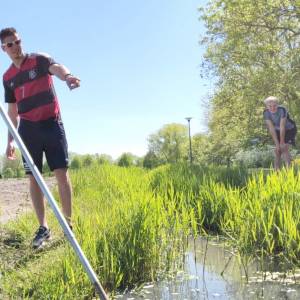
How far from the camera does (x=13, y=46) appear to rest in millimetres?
3510

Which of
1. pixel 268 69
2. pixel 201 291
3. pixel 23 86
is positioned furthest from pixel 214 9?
pixel 201 291

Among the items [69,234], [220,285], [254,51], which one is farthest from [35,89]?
[254,51]

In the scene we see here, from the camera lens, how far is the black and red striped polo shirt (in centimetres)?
355

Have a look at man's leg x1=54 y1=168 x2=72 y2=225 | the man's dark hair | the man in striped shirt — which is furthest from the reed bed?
the man's dark hair

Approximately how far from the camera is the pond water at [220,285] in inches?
96.6

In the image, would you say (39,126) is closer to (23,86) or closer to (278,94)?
(23,86)

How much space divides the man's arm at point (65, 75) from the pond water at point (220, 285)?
48.9 inches

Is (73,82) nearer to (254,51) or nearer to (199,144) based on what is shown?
(254,51)

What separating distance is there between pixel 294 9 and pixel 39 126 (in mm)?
14322

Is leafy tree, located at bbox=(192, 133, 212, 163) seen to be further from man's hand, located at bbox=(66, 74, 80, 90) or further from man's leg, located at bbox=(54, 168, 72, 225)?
man's hand, located at bbox=(66, 74, 80, 90)

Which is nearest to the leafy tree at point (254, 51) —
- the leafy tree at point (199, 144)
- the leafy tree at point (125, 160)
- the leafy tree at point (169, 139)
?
the leafy tree at point (125, 160)

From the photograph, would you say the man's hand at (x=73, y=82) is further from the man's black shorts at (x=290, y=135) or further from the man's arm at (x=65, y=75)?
the man's black shorts at (x=290, y=135)

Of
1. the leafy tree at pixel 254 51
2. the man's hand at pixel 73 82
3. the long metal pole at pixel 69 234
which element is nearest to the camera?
the long metal pole at pixel 69 234

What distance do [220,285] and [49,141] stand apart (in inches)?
67.8
